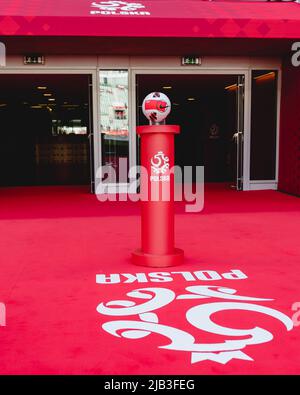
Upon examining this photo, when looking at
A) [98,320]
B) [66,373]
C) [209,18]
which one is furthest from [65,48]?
[66,373]

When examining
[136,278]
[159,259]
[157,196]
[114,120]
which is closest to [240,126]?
[114,120]

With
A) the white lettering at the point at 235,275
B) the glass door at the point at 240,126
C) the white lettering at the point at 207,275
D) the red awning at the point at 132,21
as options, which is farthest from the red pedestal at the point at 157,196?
the glass door at the point at 240,126

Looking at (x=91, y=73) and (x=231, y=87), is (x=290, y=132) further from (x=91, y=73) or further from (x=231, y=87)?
(x=91, y=73)

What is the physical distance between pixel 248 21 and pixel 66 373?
6501 millimetres

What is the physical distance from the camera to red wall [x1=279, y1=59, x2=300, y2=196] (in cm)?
879

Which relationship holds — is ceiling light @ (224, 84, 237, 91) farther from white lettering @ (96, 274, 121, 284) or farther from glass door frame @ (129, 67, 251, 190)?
white lettering @ (96, 274, 121, 284)

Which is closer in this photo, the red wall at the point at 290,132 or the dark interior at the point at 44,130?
the red wall at the point at 290,132

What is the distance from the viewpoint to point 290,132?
9055mm

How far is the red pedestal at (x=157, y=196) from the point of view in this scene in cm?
393

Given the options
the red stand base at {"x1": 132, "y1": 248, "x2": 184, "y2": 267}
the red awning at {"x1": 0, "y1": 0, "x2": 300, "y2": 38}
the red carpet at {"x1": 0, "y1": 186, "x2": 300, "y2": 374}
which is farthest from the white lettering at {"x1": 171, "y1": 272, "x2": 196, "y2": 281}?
the red awning at {"x1": 0, "y1": 0, "x2": 300, "y2": 38}

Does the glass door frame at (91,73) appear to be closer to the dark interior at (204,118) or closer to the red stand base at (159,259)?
the dark interior at (204,118)

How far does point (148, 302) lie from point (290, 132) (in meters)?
6.77
